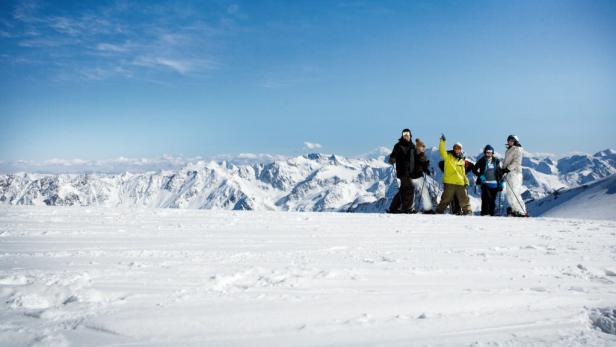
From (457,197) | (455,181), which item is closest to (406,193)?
(455,181)

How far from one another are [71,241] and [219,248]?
7.47ft

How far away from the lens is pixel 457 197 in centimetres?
1224

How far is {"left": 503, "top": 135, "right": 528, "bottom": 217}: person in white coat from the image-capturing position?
12.0 metres

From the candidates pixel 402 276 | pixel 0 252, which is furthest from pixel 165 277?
pixel 0 252

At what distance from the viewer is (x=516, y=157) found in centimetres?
1203

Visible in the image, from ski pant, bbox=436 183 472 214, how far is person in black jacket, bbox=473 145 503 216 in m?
0.72

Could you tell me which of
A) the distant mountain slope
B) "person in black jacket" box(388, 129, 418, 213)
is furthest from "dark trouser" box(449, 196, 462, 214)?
the distant mountain slope

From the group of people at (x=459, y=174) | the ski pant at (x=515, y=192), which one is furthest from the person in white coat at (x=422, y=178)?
the ski pant at (x=515, y=192)

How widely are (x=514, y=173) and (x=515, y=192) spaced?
618 mm

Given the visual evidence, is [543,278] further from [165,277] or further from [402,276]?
[165,277]

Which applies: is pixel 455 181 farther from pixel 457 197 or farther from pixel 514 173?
pixel 514 173

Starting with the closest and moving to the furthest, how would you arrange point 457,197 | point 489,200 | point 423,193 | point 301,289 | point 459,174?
point 301,289 → point 459,174 → point 457,197 → point 489,200 → point 423,193

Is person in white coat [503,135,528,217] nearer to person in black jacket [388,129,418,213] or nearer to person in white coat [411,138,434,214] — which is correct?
person in white coat [411,138,434,214]

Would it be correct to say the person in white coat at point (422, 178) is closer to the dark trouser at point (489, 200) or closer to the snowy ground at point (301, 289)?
the dark trouser at point (489, 200)
